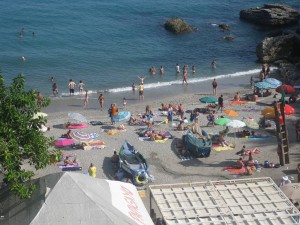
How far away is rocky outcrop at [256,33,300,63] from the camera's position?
4647 centimetres

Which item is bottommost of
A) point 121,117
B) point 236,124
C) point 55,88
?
point 55,88

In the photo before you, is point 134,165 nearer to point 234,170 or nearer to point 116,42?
point 234,170

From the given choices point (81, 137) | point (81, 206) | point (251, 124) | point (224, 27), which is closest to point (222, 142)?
point (251, 124)

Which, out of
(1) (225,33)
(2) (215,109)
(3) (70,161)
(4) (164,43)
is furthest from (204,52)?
(3) (70,161)

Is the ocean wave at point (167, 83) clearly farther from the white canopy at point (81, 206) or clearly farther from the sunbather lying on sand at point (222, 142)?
the white canopy at point (81, 206)

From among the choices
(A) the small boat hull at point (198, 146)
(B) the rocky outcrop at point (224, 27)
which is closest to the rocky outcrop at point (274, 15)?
(B) the rocky outcrop at point (224, 27)

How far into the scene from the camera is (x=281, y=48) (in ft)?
153

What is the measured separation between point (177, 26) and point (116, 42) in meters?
7.41

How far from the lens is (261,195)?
1831 centimetres

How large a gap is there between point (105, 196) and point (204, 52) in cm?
3767

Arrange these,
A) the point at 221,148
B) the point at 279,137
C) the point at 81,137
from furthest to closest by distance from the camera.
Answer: the point at 81,137
the point at 221,148
the point at 279,137

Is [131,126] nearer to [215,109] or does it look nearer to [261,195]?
[215,109]

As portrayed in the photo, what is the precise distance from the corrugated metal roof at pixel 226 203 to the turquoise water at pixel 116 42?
2212cm

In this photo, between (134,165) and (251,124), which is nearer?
(134,165)
